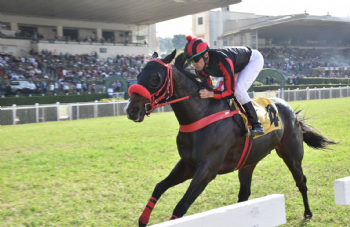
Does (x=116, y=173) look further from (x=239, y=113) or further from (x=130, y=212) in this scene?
(x=239, y=113)

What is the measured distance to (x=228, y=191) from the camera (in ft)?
15.2

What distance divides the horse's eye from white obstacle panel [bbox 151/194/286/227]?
1.40 m

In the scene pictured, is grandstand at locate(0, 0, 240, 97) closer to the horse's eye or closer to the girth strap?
the girth strap

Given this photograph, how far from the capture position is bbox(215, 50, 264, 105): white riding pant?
3.44m

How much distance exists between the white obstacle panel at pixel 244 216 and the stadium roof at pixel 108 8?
25961 mm

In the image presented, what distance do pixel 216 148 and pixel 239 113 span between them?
0.54 m

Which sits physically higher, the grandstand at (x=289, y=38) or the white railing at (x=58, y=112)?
the grandstand at (x=289, y=38)

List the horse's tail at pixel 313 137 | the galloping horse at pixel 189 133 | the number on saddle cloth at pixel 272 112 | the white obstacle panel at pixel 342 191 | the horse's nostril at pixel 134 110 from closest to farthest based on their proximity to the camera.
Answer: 1. the white obstacle panel at pixel 342 191
2. the horse's nostril at pixel 134 110
3. the galloping horse at pixel 189 133
4. the number on saddle cloth at pixel 272 112
5. the horse's tail at pixel 313 137

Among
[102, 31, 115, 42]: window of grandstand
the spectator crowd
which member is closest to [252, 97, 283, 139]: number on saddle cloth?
[102, 31, 115, 42]: window of grandstand

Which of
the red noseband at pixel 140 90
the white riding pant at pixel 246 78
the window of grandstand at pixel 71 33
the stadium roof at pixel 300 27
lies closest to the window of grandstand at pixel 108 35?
the window of grandstand at pixel 71 33

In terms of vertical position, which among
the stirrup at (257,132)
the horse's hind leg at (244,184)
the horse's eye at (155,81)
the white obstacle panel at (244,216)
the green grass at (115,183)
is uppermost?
the horse's eye at (155,81)

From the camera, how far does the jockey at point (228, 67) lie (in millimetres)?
3111

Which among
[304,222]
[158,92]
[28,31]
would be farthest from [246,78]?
[28,31]

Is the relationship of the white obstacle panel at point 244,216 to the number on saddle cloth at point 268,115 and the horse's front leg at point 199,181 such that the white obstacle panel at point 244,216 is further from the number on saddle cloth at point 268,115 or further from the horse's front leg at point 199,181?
the number on saddle cloth at point 268,115
